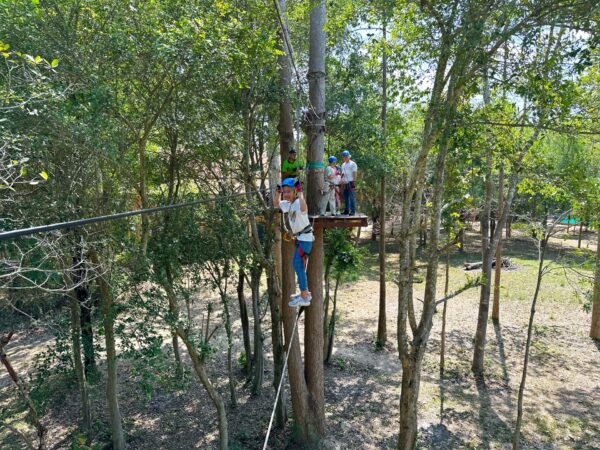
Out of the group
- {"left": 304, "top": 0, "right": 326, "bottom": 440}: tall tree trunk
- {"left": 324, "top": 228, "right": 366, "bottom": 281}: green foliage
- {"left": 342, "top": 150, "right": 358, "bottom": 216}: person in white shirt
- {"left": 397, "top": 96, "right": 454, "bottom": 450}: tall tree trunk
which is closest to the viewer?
{"left": 397, "top": 96, "right": 454, "bottom": 450}: tall tree trunk

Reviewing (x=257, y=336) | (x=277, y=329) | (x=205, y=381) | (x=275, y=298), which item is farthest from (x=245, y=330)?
(x=205, y=381)

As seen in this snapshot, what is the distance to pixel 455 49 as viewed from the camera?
4.82 m

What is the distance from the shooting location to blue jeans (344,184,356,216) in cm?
714

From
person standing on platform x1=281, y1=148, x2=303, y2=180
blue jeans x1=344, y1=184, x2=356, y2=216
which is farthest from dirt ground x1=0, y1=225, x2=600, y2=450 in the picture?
blue jeans x1=344, y1=184, x2=356, y2=216

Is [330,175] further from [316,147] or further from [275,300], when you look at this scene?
[275,300]

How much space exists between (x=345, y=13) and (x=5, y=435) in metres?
10.3

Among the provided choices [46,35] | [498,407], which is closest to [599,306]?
[498,407]

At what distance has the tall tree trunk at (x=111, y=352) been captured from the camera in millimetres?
6277

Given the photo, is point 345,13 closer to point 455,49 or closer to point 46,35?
point 455,49

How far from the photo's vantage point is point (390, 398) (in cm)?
1011

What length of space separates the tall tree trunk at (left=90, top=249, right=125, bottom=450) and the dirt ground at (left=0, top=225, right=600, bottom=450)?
405 millimetres

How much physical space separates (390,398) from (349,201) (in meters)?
5.65

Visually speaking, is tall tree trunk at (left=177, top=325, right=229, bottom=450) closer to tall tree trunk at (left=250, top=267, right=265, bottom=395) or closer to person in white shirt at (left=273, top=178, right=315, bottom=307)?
tall tree trunk at (left=250, top=267, right=265, bottom=395)

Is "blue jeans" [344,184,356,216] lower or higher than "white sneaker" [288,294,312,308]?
higher
